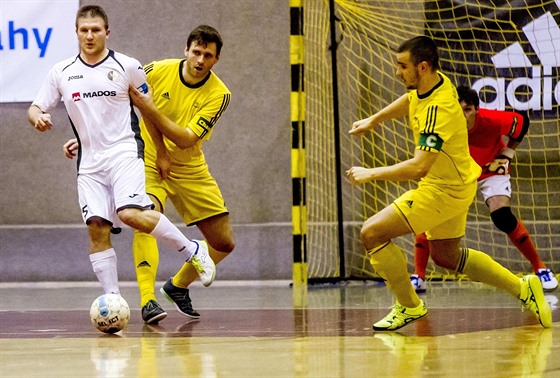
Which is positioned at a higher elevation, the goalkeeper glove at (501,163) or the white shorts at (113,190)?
the goalkeeper glove at (501,163)

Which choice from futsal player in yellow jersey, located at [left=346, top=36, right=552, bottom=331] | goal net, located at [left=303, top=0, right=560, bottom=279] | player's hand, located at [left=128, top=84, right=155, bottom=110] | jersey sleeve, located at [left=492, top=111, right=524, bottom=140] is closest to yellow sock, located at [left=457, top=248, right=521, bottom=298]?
futsal player in yellow jersey, located at [left=346, top=36, right=552, bottom=331]

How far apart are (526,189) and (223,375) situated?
6168 mm

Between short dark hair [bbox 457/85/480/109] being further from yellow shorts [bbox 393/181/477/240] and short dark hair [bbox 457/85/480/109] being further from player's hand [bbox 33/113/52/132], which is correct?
player's hand [bbox 33/113/52/132]

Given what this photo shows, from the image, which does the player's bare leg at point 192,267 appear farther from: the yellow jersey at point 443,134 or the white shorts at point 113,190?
the yellow jersey at point 443,134

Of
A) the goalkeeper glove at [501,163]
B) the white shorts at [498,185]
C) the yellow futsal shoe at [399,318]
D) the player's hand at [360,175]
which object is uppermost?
the goalkeeper glove at [501,163]

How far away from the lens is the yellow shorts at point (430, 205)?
5.64 meters

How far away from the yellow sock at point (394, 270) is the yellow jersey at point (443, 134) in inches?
17.2

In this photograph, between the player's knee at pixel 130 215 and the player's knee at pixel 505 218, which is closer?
the player's knee at pixel 130 215

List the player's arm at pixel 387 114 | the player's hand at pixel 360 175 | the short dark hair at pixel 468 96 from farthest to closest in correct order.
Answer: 1. the short dark hair at pixel 468 96
2. the player's arm at pixel 387 114
3. the player's hand at pixel 360 175

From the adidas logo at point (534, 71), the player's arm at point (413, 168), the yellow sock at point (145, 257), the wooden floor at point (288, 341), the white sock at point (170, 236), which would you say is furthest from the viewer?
the adidas logo at point (534, 71)

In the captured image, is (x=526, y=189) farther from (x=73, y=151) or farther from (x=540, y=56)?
(x=73, y=151)

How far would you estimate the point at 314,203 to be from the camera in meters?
9.85

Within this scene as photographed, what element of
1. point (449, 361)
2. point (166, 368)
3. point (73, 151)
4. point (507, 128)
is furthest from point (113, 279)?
point (507, 128)

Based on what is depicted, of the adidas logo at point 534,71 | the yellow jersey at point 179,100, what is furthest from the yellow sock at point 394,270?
the adidas logo at point 534,71
